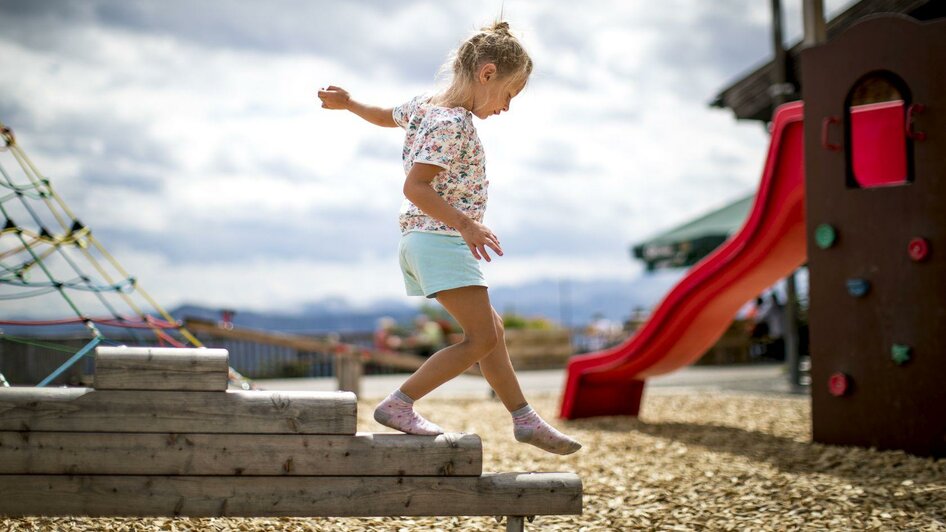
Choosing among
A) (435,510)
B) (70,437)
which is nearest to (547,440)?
(435,510)

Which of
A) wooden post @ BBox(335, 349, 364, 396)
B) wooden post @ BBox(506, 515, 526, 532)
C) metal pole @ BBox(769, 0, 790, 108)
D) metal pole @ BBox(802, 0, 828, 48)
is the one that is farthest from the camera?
wooden post @ BBox(335, 349, 364, 396)

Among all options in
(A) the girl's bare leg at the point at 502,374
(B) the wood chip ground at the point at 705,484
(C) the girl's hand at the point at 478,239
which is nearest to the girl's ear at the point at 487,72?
(C) the girl's hand at the point at 478,239

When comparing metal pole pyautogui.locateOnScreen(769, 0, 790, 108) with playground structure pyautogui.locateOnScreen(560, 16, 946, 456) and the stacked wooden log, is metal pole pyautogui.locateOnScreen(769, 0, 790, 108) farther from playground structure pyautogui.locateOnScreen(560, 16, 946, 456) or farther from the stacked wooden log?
the stacked wooden log

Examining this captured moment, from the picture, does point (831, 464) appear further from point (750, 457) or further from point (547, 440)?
point (547, 440)

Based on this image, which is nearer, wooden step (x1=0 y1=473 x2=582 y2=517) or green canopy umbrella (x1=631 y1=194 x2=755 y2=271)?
wooden step (x1=0 y1=473 x2=582 y2=517)

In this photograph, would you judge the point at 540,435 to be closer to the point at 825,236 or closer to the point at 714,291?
the point at 825,236

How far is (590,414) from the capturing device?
28.0 feet

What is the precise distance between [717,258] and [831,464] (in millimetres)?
2403

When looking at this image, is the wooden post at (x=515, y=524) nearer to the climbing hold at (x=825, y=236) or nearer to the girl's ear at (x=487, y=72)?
the girl's ear at (x=487, y=72)

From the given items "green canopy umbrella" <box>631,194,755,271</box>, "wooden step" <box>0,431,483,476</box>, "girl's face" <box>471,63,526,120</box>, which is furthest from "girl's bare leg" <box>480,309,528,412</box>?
"green canopy umbrella" <box>631,194,755,271</box>

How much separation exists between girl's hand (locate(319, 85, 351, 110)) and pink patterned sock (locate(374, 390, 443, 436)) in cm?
115

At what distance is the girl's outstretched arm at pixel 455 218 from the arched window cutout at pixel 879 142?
389cm

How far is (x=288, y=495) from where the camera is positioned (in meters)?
3.15

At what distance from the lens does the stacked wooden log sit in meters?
3.06
